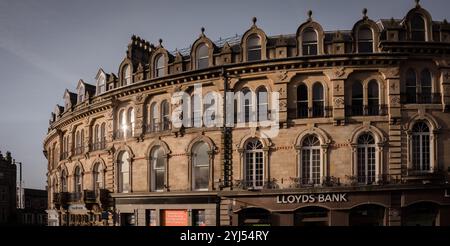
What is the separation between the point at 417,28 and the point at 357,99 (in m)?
5.29

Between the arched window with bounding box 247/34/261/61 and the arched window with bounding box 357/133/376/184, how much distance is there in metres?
7.67

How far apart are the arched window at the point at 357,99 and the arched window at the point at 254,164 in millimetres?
5667

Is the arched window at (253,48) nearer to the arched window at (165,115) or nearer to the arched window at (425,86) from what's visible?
the arched window at (165,115)

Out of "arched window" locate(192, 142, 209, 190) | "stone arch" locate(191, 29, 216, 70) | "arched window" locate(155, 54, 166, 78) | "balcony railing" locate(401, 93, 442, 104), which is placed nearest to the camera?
"balcony railing" locate(401, 93, 442, 104)

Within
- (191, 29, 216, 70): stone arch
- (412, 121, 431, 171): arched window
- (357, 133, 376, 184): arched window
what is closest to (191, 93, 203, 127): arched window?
(191, 29, 216, 70): stone arch

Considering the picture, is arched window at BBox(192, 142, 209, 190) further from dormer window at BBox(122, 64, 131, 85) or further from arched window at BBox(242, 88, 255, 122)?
dormer window at BBox(122, 64, 131, 85)

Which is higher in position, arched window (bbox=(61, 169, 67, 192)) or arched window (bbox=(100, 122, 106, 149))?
arched window (bbox=(100, 122, 106, 149))

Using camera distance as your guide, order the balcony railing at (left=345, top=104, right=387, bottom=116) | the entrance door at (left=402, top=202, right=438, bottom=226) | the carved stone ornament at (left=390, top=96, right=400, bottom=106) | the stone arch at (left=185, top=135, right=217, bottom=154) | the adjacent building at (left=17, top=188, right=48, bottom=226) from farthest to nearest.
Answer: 1. the adjacent building at (left=17, top=188, right=48, bottom=226)
2. the stone arch at (left=185, top=135, right=217, bottom=154)
3. the balcony railing at (left=345, top=104, right=387, bottom=116)
4. the carved stone ornament at (left=390, top=96, right=400, bottom=106)
5. the entrance door at (left=402, top=202, right=438, bottom=226)

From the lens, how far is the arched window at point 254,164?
24.7 meters

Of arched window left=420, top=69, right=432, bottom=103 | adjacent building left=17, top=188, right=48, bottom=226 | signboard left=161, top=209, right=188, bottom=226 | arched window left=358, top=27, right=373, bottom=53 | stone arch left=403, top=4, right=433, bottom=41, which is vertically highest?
stone arch left=403, top=4, right=433, bottom=41

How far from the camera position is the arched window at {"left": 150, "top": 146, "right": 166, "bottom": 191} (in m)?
27.8

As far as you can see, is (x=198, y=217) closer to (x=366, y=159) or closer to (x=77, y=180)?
(x=366, y=159)

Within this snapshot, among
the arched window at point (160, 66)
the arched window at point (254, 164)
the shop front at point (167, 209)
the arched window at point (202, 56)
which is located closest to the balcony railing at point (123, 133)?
the shop front at point (167, 209)
